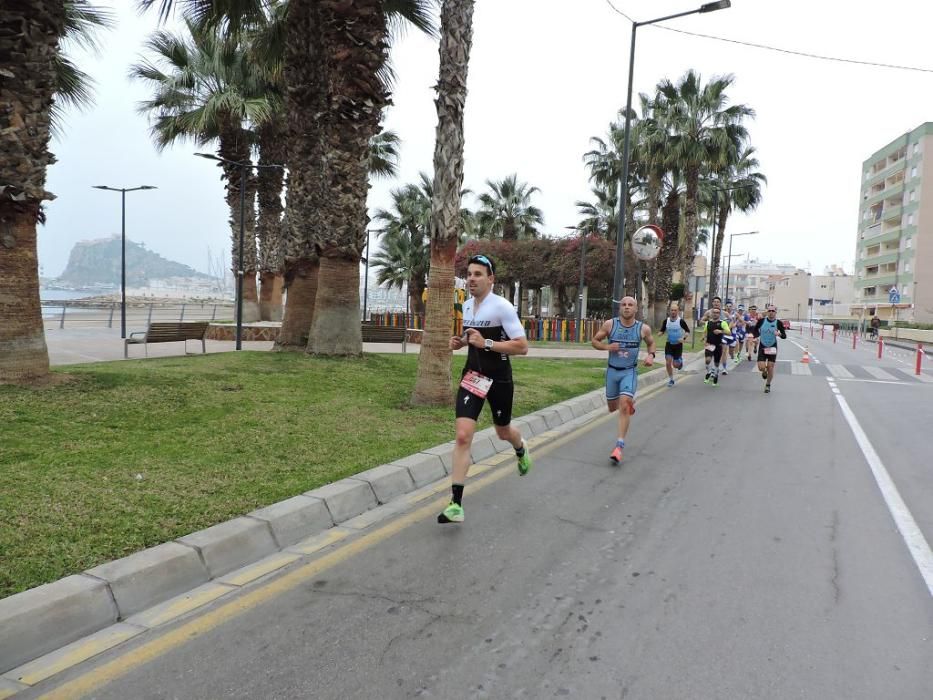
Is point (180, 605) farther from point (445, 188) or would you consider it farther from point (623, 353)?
point (445, 188)

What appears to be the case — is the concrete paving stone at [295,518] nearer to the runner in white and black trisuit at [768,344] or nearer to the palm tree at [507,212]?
the runner in white and black trisuit at [768,344]

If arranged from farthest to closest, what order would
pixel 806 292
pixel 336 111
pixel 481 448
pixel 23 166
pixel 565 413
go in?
pixel 806 292 < pixel 336 111 < pixel 565 413 < pixel 23 166 < pixel 481 448

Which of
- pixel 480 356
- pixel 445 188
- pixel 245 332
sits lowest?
pixel 245 332

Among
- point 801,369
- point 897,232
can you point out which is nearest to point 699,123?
point 801,369

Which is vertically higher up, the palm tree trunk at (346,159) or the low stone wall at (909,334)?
the palm tree trunk at (346,159)

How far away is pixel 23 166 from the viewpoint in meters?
7.54

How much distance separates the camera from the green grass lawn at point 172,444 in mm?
3926

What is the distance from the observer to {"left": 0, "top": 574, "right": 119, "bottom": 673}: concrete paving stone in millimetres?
2875

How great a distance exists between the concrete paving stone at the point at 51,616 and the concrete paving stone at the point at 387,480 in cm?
226

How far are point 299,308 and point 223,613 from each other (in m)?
10.6

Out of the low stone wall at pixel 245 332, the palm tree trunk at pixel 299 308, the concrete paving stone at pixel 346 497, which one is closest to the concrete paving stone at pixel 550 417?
the concrete paving stone at pixel 346 497

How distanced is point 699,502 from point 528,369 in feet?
31.2

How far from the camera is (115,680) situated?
9.07 ft

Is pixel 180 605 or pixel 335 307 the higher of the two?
pixel 335 307
